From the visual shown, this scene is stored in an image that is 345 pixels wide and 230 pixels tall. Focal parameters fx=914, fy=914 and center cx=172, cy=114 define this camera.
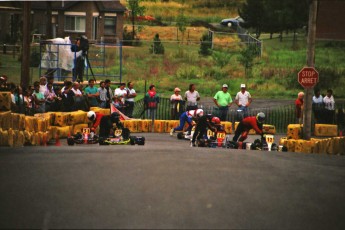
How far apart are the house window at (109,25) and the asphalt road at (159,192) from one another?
235ft

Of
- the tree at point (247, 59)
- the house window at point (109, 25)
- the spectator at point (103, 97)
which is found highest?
the house window at point (109, 25)

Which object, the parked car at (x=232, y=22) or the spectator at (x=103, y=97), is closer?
the spectator at (x=103, y=97)

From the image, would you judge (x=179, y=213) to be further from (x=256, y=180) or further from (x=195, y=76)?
(x=195, y=76)

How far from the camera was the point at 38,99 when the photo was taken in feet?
95.7

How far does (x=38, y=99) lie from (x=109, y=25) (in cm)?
5541

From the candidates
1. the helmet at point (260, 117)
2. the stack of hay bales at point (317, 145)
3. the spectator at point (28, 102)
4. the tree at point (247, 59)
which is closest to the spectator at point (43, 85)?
the spectator at point (28, 102)

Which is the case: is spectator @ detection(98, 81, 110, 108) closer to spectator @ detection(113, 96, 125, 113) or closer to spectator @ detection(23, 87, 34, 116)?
spectator @ detection(113, 96, 125, 113)

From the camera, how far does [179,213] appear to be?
1020cm

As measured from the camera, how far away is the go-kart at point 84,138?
25.9 meters

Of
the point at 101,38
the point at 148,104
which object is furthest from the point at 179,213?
the point at 101,38

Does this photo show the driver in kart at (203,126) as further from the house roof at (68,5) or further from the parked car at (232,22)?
the parked car at (232,22)

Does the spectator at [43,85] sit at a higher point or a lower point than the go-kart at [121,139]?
higher

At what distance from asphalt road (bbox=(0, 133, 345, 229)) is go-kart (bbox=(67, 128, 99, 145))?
13195 millimetres

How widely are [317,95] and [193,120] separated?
821cm
